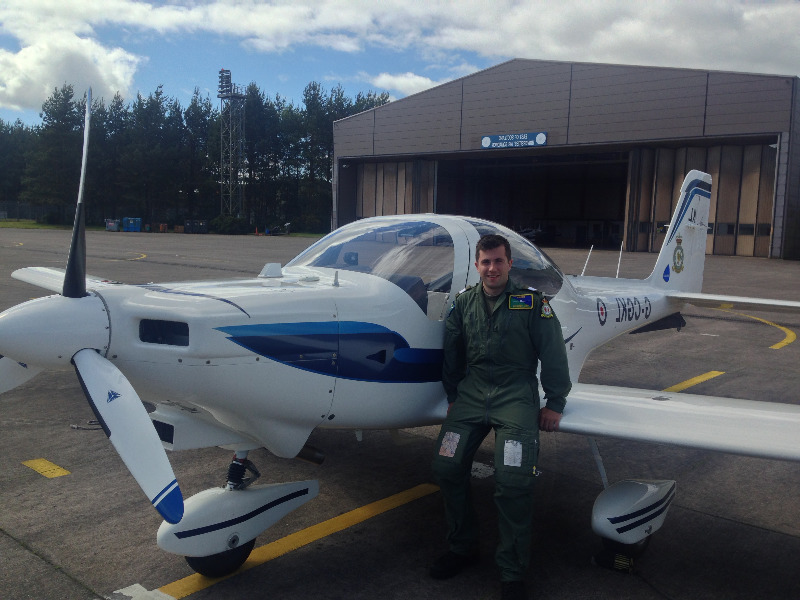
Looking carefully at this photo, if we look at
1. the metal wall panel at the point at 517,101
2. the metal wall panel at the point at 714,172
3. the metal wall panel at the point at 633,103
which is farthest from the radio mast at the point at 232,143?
the metal wall panel at the point at 714,172

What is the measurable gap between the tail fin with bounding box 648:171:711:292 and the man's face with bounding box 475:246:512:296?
13.9 ft

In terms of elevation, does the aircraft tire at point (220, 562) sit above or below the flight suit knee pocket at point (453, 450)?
below

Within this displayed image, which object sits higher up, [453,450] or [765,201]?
[765,201]

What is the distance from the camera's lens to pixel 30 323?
9.12 ft

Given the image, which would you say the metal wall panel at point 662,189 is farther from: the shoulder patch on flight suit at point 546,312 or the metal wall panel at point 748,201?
the shoulder patch on flight suit at point 546,312

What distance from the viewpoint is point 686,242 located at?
7715 mm

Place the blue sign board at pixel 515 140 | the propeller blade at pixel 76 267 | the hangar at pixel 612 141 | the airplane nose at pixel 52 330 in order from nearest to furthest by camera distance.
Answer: the airplane nose at pixel 52 330
the propeller blade at pixel 76 267
the hangar at pixel 612 141
the blue sign board at pixel 515 140

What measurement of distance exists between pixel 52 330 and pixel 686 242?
270 inches

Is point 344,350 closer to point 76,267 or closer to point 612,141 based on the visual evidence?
point 76,267

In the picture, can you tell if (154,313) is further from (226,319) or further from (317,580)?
(317,580)

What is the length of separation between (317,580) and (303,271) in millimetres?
1779

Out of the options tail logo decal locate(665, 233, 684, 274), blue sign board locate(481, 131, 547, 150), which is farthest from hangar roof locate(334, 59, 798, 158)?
Result: tail logo decal locate(665, 233, 684, 274)

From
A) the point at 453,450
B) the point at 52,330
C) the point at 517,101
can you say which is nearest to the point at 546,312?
the point at 453,450

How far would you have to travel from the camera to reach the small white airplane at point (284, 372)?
283cm
